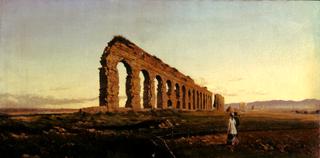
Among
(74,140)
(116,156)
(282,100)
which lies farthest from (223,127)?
(74,140)

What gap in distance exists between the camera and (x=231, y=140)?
31.3ft

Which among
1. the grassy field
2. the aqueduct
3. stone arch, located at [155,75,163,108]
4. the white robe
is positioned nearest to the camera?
the grassy field

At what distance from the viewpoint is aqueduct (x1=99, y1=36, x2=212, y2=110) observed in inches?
467

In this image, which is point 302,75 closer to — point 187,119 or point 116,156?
point 187,119

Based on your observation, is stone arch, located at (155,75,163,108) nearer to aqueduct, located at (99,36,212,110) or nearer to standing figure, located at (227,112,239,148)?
aqueduct, located at (99,36,212,110)

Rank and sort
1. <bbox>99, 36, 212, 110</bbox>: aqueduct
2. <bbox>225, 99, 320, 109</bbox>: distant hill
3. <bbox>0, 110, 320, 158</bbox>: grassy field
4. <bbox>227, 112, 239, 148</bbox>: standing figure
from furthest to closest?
<bbox>99, 36, 212, 110</bbox>: aqueduct < <bbox>225, 99, 320, 109</bbox>: distant hill < <bbox>227, 112, 239, 148</bbox>: standing figure < <bbox>0, 110, 320, 158</bbox>: grassy field

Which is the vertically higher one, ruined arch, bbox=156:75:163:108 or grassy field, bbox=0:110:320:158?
ruined arch, bbox=156:75:163:108

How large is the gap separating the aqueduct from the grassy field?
69.0 inches

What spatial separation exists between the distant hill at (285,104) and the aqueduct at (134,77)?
9.70 ft

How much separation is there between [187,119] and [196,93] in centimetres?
1081

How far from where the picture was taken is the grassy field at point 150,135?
8586 millimetres

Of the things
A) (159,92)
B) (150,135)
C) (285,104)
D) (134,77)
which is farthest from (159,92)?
(150,135)

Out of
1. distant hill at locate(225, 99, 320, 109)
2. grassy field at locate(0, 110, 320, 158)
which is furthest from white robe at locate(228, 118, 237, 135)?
distant hill at locate(225, 99, 320, 109)

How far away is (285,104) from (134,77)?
4.43m
